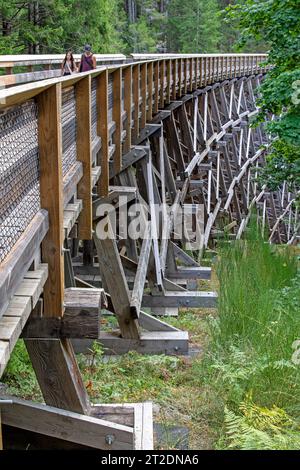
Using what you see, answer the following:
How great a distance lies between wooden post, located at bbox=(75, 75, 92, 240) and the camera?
538 cm

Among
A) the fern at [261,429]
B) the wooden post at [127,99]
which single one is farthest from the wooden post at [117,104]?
the fern at [261,429]

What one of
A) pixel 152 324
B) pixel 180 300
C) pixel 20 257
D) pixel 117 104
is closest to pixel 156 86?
pixel 180 300

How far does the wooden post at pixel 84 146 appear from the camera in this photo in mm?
5379

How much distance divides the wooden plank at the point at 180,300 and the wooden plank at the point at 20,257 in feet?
21.4

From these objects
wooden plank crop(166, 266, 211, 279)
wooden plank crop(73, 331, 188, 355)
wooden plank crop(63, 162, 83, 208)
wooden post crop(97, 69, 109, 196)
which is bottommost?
wooden plank crop(166, 266, 211, 279)

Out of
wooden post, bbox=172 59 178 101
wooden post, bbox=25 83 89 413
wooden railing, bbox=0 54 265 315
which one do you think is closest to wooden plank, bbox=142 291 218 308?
wooden railing, bbox=0 54 265 315

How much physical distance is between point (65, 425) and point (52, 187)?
4.97 feet

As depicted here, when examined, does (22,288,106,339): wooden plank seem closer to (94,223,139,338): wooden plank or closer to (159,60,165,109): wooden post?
(94,223,139,338): wooden plank

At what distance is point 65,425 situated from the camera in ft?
13.9

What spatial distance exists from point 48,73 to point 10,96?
5.22m

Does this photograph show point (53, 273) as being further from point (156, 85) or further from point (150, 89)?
point (156, 85)

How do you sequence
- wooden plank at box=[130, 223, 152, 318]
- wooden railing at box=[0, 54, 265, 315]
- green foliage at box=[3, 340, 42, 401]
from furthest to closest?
wooden plank at box=[130, 223, 152, 318], green foliage at box=[3, 340, 42, 401], wooden railing at box=[0, 54, 265, 315]

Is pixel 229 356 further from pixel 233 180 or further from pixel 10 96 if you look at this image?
pixel 233 180

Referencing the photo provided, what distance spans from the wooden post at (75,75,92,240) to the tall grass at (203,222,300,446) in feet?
5.92
